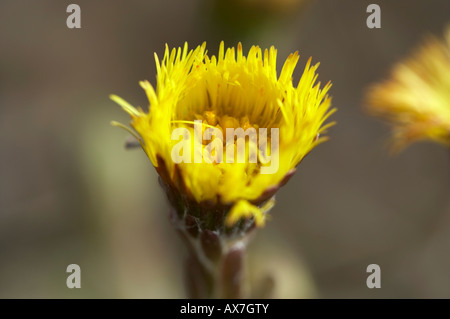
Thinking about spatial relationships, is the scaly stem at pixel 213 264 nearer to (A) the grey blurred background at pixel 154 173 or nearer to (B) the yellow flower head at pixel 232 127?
(B) the yellow flower head at pixel 232 127

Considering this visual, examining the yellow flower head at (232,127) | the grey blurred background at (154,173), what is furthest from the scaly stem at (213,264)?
the grey blurred background at (154,173)

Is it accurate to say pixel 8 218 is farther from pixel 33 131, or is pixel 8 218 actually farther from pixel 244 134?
pixel 244 134

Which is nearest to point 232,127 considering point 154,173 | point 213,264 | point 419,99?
point 213,264

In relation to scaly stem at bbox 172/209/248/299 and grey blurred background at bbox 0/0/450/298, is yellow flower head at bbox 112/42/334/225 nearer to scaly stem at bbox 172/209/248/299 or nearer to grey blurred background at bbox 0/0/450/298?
scaly stem at bbox 172/209/248/299

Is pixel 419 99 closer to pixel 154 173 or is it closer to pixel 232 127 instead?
pixel 232 127
